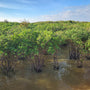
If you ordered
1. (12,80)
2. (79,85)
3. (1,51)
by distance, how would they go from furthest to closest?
(12,80), (79,85), (1,51)

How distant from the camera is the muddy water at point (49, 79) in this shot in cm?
546

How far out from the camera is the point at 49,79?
20.3 feet

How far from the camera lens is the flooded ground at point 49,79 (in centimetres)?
546

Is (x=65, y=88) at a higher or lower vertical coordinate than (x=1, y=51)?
lower

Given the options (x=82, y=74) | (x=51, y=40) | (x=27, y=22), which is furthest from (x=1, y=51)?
(x=27, y=22)

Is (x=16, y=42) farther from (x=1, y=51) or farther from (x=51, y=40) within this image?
(x=51, y=40)

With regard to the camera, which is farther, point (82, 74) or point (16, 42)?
point (82, 74)

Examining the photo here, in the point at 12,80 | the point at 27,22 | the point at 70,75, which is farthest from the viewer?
the point at 27,22

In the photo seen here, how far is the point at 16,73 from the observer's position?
6.78 m

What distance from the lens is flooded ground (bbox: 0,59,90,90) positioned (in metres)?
5.46

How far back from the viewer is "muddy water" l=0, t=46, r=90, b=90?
17.9 ft

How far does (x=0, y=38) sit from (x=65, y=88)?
4.09m

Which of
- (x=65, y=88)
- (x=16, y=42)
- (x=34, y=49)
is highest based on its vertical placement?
(x=16, y=42)

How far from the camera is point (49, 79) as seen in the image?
20.3ft
